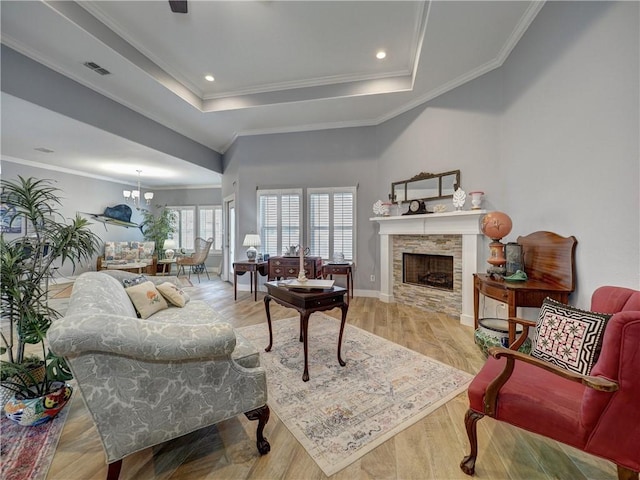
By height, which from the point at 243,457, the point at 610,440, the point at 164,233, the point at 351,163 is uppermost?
the point at 351,163

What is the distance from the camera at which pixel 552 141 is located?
2457 mm

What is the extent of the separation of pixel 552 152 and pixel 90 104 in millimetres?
5587

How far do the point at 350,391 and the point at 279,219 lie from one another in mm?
3893

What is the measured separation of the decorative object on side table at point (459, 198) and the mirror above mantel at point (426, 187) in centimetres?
24

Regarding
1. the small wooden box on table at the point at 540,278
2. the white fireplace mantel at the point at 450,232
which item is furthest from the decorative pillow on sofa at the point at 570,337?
the white fireplace mantel at the point at 450,232

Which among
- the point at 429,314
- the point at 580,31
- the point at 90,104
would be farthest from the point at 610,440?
the point at 90,104

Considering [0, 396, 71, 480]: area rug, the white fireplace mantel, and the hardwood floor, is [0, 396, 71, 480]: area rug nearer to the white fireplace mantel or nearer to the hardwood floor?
the hardwood floor

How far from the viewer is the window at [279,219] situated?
543 centimetres

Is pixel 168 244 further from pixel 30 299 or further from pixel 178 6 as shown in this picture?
pixel 30 299

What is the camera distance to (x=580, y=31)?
6.90 feet

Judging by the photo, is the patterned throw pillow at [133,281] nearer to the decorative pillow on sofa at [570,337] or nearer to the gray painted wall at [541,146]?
the decorative pillow on sofa at [570,337]

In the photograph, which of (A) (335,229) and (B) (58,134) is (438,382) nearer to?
(A) (335,229)

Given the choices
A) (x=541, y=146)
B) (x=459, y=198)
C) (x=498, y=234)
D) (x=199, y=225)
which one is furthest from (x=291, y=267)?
(x=199, y=225)

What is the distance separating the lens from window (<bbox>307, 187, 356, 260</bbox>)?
5.26 metres
